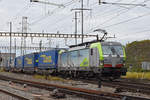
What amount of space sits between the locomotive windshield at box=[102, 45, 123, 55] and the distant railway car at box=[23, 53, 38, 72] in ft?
64.0

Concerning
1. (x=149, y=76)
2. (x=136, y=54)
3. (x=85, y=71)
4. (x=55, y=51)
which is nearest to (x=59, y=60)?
(x=55, y=51)

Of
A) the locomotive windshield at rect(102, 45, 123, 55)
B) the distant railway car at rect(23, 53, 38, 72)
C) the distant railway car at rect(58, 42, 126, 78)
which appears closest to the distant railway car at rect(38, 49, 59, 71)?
the distant railway car at rect(23, 53, 38, 72)

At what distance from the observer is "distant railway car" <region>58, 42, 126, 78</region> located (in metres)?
20.6

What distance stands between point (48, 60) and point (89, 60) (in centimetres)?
1175

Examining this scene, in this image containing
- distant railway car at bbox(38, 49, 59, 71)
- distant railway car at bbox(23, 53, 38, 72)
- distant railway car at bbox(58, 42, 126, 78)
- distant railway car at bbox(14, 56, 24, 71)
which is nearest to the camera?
distant railway car at bbox(58, 42, 126, 78)

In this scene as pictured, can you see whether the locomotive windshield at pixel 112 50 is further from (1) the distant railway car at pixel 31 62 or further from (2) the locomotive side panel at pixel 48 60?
(1) the distant railway car at pixel 31 62

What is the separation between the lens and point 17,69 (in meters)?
51.6

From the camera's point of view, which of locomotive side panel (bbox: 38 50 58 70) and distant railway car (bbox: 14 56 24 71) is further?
distant railway car (bbox: 14 56 24 71)

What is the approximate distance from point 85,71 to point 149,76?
8.12m

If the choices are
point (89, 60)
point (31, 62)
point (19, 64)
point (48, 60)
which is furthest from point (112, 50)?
point (19, 64)

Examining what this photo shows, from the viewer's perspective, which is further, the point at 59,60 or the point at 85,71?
the point at 59,60

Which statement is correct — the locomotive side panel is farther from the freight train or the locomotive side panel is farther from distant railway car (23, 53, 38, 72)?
distant railway car (23, 53, 38, 72)

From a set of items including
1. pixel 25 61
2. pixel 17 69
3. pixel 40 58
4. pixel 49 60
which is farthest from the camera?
pixel 17 69

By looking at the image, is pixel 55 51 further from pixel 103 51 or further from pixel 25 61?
pixel 25 61
